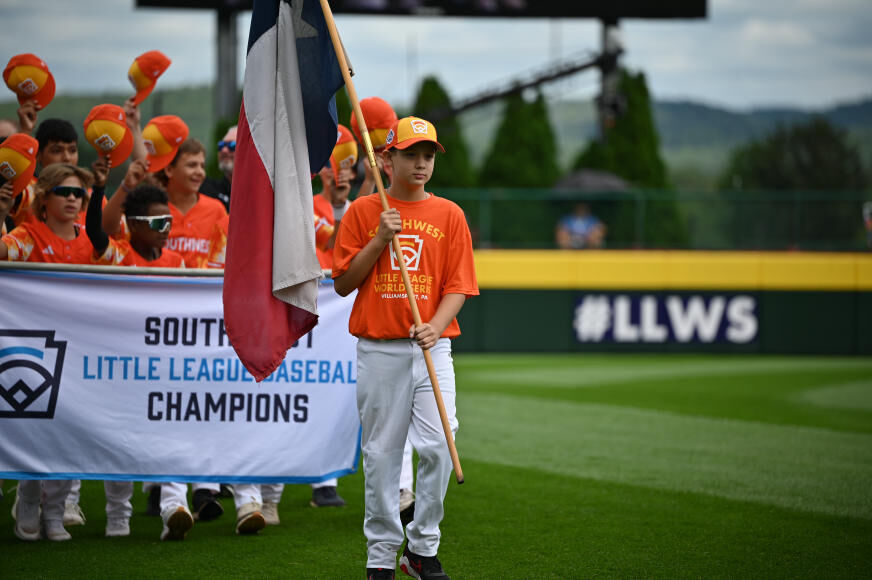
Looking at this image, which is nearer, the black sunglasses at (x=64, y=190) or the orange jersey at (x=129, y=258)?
the black sunglasses at (x=64, y=190)

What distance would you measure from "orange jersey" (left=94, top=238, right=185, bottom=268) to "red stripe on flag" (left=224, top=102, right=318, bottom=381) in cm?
139

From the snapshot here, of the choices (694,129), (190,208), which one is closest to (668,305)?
(190,208)

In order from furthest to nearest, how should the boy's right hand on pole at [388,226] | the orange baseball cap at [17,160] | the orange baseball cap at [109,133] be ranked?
the orange baseball cap at [109,133]
the orange baseball cap at [17,160]
the boy's right hand on pole at [388,226]

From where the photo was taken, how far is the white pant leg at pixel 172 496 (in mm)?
5957

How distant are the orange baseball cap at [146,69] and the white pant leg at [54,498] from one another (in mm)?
2516

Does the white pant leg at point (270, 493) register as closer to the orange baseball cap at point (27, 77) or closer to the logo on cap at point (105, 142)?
the logo on cap at point (105, 142)

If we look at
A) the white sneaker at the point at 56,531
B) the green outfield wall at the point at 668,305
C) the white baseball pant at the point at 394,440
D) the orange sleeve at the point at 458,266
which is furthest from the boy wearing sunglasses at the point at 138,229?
the green outfield wall at the point at 668,305

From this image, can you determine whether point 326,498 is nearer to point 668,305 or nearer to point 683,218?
point 668,305

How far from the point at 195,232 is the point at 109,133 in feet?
4.40

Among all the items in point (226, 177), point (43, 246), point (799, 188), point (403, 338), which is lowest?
point (403, 338)

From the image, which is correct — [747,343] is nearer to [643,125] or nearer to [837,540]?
[837,540]

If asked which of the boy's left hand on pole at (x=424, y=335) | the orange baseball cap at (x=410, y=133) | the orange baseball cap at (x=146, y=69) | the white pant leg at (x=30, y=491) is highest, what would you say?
the orange baseball cap at (x=146, y=69)

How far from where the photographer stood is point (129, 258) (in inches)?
255

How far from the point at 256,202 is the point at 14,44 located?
30432mm
